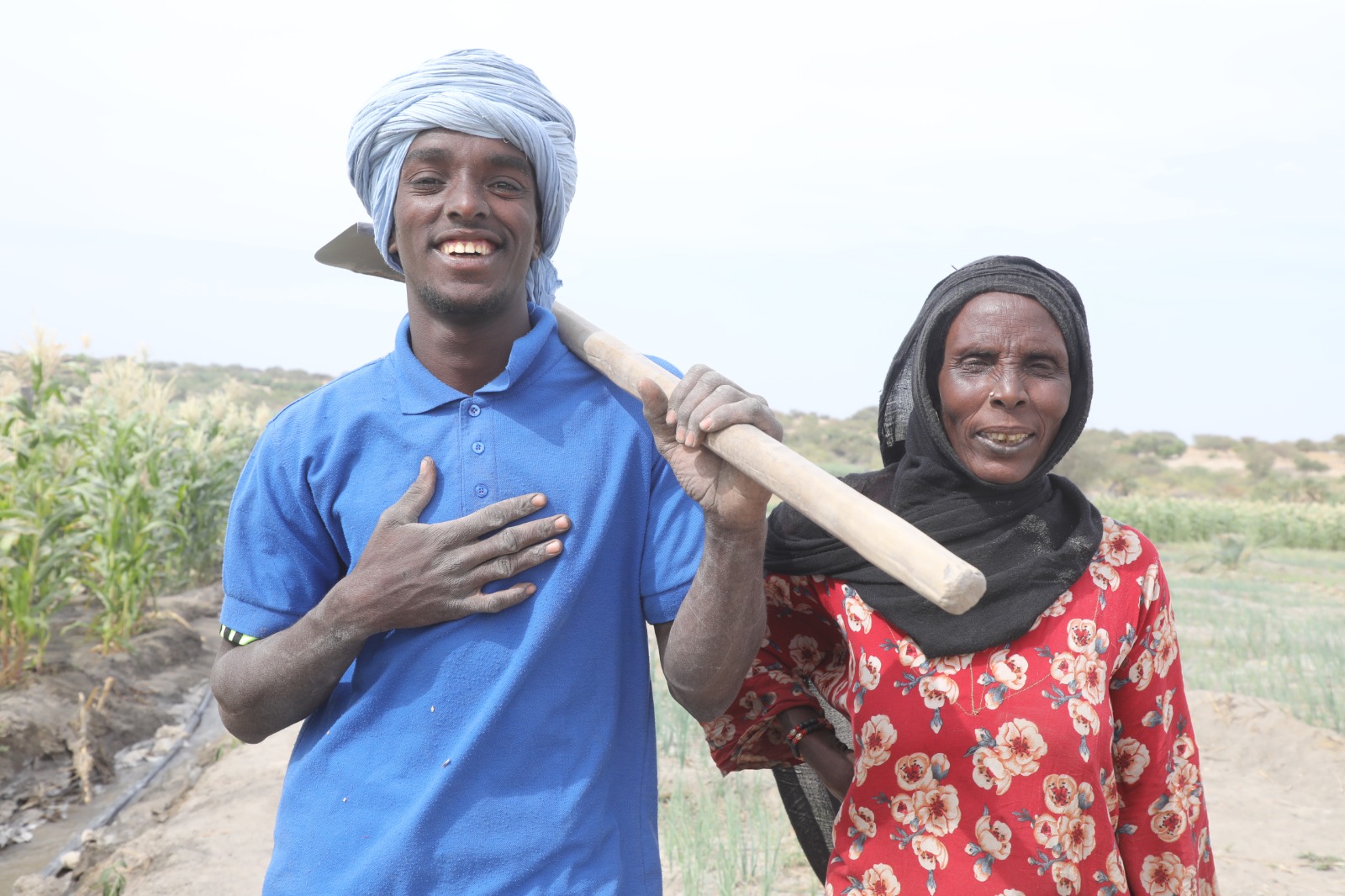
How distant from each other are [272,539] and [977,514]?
1.15m

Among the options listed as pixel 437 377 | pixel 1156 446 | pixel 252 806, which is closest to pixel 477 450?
pixel 437 377

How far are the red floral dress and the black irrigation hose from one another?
11.0 ft

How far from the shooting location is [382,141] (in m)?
1.55

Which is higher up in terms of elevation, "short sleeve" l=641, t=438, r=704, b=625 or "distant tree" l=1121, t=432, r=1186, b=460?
"short sleeve" l=641, t=438, r=704, b=625

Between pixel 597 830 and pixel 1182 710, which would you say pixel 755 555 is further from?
pixel 1182 710

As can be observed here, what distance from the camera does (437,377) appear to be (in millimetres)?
1566

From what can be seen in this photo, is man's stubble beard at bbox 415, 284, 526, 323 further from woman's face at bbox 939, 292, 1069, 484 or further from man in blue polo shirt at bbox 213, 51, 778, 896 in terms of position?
woman's face at bbox 939, 292, 1069, 484

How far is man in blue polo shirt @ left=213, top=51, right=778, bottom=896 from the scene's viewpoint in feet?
4.54

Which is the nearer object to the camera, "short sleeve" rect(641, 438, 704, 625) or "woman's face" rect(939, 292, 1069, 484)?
"short sleeve" rect(641, 438, 704, 625)

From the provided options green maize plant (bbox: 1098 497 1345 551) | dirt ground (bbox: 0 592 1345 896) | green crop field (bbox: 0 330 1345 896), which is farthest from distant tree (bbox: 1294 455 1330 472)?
dirt ground (bbox: 0 592 1345 896)

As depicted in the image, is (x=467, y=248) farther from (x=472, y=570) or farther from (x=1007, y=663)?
(x=1007, y=663)

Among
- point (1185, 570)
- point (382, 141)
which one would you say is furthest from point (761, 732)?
point (1185, 570)

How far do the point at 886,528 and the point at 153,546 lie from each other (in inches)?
314

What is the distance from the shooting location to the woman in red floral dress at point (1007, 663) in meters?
1.67
